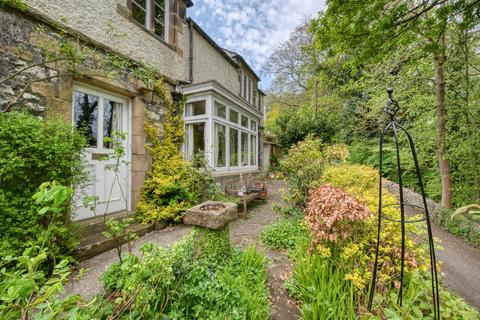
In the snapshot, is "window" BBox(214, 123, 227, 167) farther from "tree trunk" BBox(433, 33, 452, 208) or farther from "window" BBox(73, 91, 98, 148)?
"tree trunk" BBox(433, 33, 452, 208)

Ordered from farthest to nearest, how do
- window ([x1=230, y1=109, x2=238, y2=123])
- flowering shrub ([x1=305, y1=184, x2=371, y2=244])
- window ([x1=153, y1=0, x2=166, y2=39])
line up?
window ([x1=230, y1=109, x2=238, y2=123]) < window ([x1=153, y1=0, x2=166, y2=39]) < flowering shrub ([x1=305, y1=184, x2=371, y2=244])

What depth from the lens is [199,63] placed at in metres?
6.97

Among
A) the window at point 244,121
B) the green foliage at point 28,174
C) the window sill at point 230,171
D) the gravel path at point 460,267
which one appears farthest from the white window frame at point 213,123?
the gravel path at point 460,267

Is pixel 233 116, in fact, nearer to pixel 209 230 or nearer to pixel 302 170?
pixel 302 170

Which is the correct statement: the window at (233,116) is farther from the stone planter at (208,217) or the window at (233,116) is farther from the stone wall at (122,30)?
the stone planter at (208,217)

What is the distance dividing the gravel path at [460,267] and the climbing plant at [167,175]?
4.42 m

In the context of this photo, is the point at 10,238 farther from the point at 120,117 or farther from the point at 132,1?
the point at 132,1

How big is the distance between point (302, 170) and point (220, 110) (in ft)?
10.1

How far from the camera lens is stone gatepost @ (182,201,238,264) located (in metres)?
2.23

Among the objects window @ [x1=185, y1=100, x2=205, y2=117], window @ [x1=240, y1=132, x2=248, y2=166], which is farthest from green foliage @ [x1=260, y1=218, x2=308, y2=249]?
window @ [x1=240, y1=132, x2=248, y2=166]

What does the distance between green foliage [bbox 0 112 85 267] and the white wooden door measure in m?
0.86

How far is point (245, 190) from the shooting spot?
5633mm

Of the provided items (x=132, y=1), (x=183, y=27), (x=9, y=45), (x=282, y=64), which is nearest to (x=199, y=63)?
(x=183, y=27)

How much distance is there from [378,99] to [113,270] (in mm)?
8993
